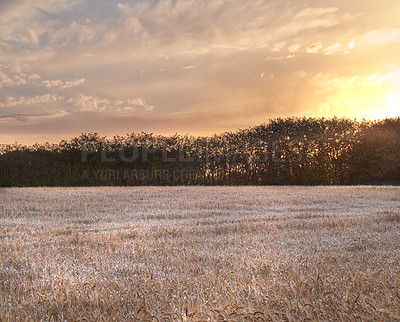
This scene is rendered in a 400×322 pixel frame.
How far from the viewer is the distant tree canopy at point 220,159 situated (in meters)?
21.8

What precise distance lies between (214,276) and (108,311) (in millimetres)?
1254

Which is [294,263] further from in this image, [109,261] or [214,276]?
[109,261]

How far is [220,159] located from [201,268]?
58.2 feet

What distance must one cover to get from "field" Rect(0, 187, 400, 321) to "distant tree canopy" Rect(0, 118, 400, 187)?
483 inches

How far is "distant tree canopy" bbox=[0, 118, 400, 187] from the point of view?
2183 centimetres

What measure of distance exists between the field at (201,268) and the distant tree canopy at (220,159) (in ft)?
40.3

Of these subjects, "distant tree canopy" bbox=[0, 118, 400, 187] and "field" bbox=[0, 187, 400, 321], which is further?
"distant tree canopy" bbox=[0, 118, 400, 187]

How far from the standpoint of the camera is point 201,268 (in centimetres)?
464

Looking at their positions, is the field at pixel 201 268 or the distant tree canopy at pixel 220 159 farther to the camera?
the distant tree canopy at pixel 220 159

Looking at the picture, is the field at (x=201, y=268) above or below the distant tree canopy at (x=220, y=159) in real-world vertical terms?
below

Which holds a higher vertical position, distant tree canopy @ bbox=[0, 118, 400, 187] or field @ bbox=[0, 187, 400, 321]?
distant tree canopy @ bbox=[0, 118, 400, 187]

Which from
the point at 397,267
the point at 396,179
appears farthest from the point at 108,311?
the point at 396,179

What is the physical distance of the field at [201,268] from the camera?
333 centimetres

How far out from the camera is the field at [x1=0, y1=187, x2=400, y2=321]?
3.33m
